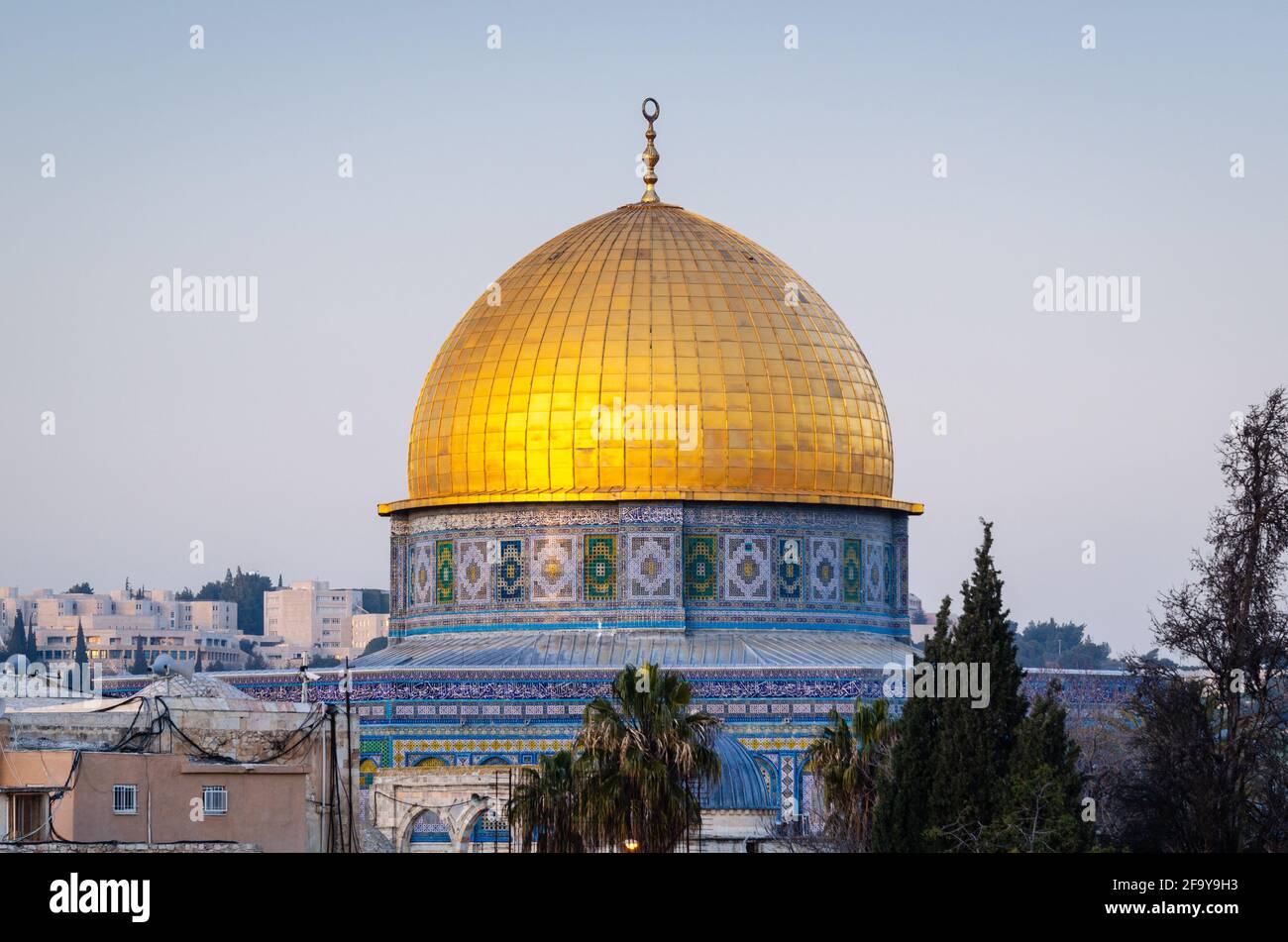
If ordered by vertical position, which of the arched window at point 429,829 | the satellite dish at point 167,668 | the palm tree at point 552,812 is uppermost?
the satellite dish at point 167,668

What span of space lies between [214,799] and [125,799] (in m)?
0.91

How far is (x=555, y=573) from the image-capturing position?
132 ft

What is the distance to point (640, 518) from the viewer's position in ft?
132

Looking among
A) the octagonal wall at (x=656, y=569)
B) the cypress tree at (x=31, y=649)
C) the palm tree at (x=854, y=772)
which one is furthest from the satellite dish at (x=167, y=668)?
the cypress tree at (x=31, y=649)

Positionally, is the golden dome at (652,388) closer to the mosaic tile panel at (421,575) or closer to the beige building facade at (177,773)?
the mosaic tile panel at (421,575)

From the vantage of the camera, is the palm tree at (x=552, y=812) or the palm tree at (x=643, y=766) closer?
the palm tree at (x=643, y=766)

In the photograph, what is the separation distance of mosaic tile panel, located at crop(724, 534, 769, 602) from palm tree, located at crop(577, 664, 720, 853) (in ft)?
37.2

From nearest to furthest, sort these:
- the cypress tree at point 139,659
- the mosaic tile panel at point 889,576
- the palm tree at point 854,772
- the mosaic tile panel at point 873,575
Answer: the palm tree at point 854,772 < the mosaic tile panel at point 873,575 < the mosaic tile panel at point 889,576 < the cypress tree at point 139,659

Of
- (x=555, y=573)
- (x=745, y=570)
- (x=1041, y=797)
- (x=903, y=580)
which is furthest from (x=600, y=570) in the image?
(x=1041, y=797)

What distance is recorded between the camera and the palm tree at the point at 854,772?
29.4 meters

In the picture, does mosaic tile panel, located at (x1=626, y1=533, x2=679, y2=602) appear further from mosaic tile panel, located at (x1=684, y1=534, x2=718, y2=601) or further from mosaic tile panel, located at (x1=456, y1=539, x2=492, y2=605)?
mosaic tile panel, located at (x1=456, y1=539, x2=492, y2=605)

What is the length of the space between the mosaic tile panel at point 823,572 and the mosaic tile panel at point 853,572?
0.49 feet

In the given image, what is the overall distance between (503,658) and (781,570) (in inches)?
168
